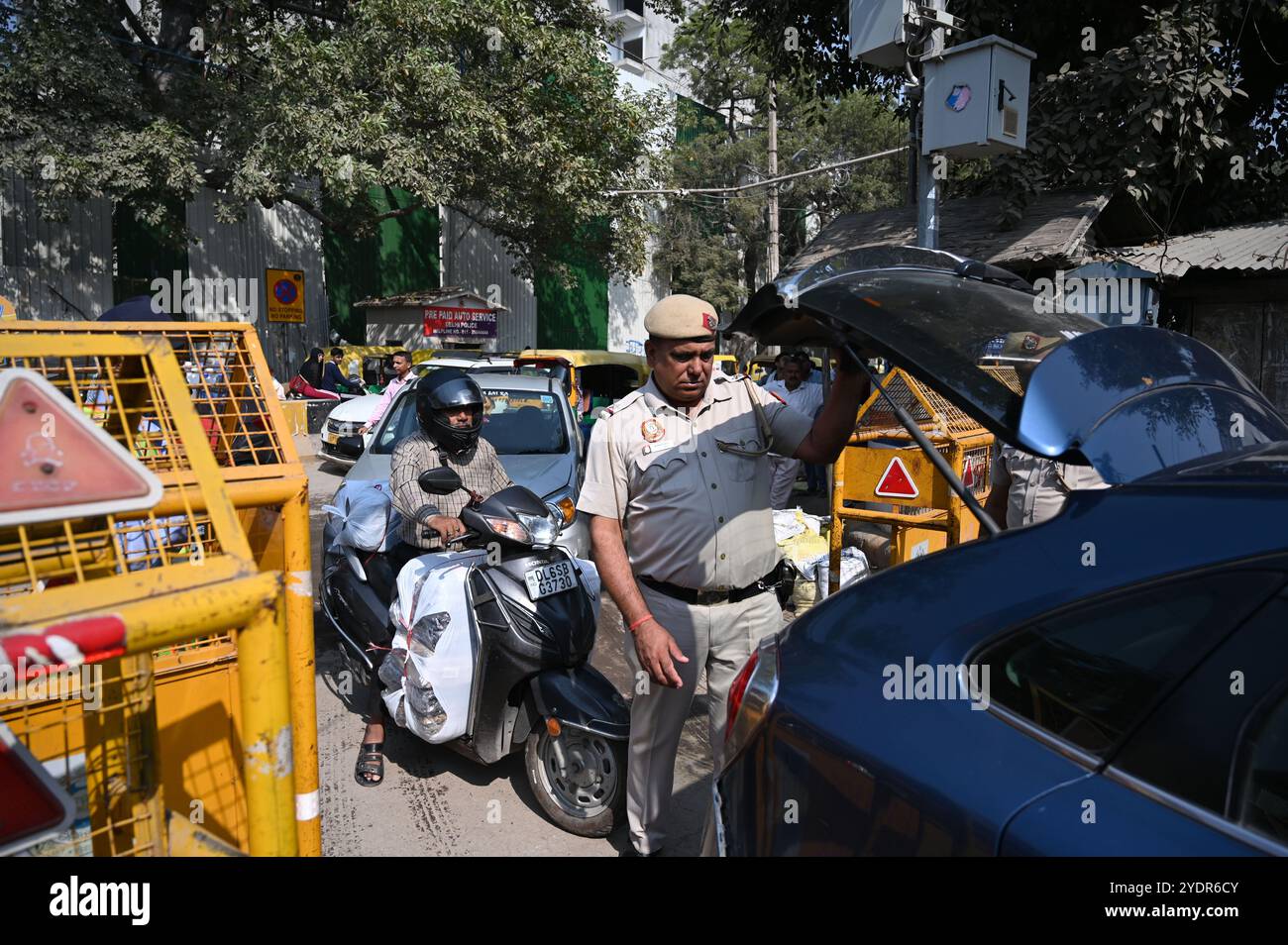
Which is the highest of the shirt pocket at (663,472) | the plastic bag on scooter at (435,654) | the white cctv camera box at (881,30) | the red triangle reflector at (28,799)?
the white cctv camera box at (881,30)

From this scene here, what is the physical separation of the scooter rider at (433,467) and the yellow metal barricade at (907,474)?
236cm

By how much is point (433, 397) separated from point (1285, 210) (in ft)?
37.5

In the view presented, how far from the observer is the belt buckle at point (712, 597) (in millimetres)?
2840

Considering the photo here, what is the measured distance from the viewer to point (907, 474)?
5430 mm

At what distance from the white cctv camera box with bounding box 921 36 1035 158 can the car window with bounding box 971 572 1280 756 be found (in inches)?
219

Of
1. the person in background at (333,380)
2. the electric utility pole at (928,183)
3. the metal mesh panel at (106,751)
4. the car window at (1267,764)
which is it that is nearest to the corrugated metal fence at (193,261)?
the person in background at (333,380)

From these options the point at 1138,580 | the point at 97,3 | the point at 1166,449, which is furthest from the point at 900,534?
the point at 97,3

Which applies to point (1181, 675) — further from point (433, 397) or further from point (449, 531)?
point (433, 397)

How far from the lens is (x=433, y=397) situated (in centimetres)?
410

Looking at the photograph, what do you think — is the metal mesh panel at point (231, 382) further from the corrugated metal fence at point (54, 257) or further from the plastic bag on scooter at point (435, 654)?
the corrugated metal fence at point (54, 257)

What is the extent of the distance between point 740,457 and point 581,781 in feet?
4.58

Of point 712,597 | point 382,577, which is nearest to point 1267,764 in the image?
point 712,597

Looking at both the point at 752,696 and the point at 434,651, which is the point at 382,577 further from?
the point at 752,696

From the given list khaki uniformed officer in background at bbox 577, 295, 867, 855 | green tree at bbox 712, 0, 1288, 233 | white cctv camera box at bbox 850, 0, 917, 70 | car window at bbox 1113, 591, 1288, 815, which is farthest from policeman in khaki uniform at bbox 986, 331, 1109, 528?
green tree at bbox 712, 0, 1288, 233
